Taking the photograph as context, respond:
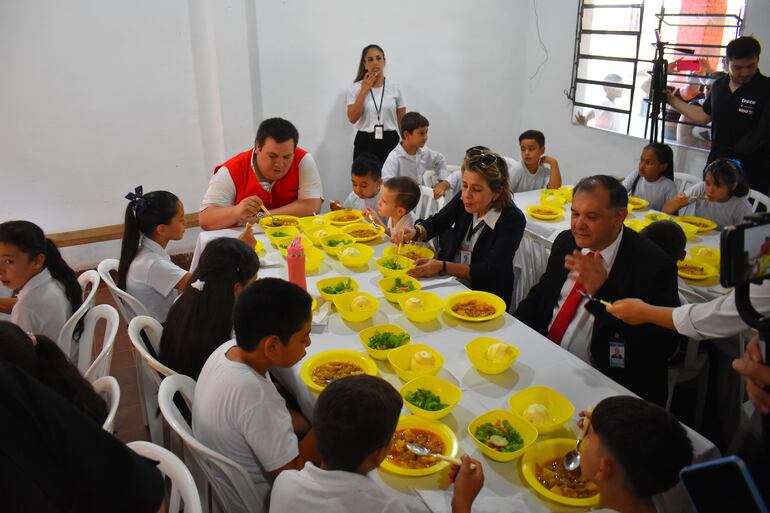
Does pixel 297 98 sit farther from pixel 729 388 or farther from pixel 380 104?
pixel 729 388

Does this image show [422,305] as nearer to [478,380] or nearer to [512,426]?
[478,380]

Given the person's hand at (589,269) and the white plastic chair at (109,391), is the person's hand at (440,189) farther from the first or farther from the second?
the white plastic chair at (109,391)

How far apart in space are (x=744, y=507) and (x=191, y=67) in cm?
529

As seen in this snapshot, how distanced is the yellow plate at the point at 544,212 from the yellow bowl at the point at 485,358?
1.93m

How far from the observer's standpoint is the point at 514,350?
2.05 meters

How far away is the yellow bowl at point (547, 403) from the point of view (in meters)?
1.74

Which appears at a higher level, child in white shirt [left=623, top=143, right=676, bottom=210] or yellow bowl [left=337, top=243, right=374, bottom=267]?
child in white shirt [left=623, top=143, right=676, bottom=210]

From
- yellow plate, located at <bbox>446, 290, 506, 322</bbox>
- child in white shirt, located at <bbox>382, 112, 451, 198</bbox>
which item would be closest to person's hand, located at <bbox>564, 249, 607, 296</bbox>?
yellow plate, located at <bbox>446, 290, 506, 322</bbox>

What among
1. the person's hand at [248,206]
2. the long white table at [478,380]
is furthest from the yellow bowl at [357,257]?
the person's hand at [248,206]

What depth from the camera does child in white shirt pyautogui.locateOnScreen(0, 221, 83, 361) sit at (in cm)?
247

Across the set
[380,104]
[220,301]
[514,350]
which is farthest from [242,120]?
[514,350]

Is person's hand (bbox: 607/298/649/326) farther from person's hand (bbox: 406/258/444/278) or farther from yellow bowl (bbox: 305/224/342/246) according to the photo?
yellow bowl (bbox: 305/224/342/246)

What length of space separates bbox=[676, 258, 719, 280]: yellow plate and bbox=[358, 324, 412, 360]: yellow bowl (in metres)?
1.58

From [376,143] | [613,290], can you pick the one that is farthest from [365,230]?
[376,143]
